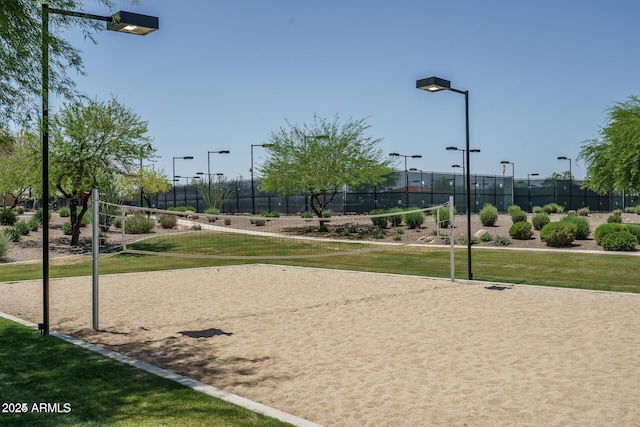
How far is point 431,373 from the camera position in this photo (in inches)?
309

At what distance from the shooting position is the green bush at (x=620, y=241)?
24.4 m

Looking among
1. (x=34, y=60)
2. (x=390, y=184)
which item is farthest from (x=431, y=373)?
(x=390, y=184)

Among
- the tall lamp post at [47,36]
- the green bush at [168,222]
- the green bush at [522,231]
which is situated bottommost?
the green bush at [522,231]

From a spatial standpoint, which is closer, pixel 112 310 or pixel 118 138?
pixel 112 310

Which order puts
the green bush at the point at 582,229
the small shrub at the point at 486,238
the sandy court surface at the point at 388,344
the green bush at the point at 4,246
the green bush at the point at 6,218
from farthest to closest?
1. the green bush at the point at 6,218
2. the small shrub at the point at 486,238
3. the green bush at the point at 582,229
4. the green bush at the point at 4,246
5. the sandy court surface at the point at 388,344

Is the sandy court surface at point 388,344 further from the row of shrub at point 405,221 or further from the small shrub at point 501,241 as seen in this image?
the row of shrub at point 405,221

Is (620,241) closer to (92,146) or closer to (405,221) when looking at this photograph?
(405,221)

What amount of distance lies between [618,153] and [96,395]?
27.5 metres

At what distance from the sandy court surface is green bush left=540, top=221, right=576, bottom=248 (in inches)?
467

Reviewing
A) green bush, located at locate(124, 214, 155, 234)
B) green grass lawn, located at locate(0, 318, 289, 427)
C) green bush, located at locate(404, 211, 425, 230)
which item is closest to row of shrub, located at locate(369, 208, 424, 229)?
green bush, located at locate(404, 211, 425, 230)

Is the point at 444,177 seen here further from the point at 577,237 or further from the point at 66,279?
the point at 66,279

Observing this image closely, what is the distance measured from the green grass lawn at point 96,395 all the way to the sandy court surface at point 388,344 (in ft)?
2.10

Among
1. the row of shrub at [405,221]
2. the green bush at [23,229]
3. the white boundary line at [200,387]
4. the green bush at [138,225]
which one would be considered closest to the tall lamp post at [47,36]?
the white boundary line at [200,387]

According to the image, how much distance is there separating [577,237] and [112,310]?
22.6m
